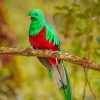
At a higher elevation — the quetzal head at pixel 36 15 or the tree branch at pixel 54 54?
the quetzal head at pixel 36 15

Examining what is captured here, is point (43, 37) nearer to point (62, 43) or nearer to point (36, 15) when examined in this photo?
A: point (36, 15)

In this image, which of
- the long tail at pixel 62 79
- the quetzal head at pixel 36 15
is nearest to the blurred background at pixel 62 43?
the long tail at pixel 62 79

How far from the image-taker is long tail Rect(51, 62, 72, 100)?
5174mm

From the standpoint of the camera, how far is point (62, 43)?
7008 mm

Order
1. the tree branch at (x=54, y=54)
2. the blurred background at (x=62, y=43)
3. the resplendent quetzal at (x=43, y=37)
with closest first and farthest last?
1. the tree branch at (x=54, y=54)
2. the resplendent quetzal at (x=43, y=37)
3. the blurred background at (x=62, y=43)

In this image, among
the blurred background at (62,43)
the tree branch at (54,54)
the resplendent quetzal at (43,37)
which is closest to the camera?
the tree branch at (54,54)

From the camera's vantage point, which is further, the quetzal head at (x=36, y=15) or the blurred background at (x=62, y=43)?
the blurred background at (x=62, y=43)

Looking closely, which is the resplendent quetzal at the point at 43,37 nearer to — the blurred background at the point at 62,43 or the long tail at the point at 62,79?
the long tail at the point at 62,79

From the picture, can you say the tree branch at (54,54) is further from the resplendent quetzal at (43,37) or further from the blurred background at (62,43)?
the blurred background at (62,43)

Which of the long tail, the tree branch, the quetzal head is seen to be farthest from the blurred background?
the tree branch

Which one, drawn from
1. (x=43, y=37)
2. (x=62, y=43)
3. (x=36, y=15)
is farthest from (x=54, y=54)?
(x=62, y=43)

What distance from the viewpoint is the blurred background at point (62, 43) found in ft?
18.5

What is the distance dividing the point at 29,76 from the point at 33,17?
346 cm

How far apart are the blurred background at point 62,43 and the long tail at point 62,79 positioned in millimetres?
222
